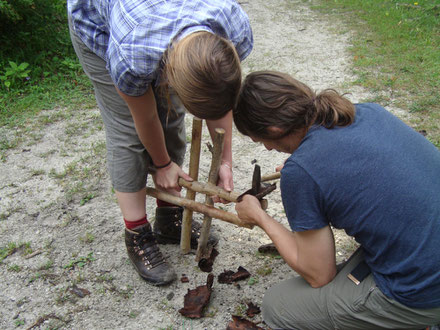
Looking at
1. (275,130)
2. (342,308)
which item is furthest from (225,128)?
(342,308)

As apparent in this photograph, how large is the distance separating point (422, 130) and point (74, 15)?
10.6ft

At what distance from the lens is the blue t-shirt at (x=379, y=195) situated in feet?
5.50

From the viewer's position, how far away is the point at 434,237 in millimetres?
1683

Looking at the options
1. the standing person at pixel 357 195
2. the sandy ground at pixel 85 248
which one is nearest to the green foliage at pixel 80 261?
the sandy ground at pixel 85 248

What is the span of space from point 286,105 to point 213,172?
0.92m

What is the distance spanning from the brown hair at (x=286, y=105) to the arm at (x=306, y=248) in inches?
18.1

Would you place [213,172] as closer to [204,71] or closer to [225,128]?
[225,128]

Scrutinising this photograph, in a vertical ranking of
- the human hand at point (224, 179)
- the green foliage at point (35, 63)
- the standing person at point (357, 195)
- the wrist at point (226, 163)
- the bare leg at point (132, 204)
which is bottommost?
the green foliage at point (35, 63)

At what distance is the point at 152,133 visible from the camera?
2.30 m

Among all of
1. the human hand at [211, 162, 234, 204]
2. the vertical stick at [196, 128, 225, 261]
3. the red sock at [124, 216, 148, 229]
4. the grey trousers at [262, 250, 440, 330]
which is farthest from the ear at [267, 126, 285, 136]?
the red sock at [124, 216, 148, 229]

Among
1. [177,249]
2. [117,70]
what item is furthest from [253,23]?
[117,70]

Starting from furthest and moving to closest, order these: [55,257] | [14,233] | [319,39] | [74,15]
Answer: [319,39] → [14,233] → [55,257] → [74,15]

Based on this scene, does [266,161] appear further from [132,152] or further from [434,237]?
[434,237]

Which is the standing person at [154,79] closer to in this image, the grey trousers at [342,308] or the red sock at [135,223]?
the red sock at [135,223]
